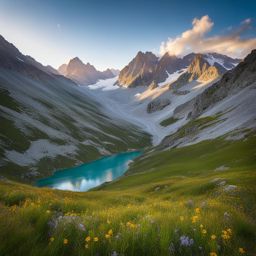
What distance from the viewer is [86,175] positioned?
11806 centimetres

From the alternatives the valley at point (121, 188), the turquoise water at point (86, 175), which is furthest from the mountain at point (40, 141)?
the turquoise water at point (86, 175)

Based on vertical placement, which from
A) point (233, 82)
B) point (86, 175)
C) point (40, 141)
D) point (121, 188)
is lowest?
point (121, 188)

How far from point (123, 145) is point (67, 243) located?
18377 centimetres

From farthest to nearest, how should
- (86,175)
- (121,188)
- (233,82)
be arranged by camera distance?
(233,82), (86,175), (121,188)

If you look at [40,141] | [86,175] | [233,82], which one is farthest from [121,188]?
[233,82]

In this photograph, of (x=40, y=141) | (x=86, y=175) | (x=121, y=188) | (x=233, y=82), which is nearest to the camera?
(x=121, y=188)

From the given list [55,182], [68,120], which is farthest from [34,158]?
[68,120]

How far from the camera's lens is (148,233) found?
223 inches

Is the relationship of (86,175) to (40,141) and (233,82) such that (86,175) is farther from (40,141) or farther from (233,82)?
(233,82)

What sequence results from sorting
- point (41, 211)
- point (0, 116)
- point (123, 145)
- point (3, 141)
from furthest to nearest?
point (123, 145)
point (0, 116)
point (3, 141)
point (41, 211)

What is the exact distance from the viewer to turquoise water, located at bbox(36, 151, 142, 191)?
336 ft

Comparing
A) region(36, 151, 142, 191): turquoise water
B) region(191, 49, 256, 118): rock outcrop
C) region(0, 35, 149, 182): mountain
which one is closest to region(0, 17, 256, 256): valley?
region(36, 151, 142, 191): turquoise water

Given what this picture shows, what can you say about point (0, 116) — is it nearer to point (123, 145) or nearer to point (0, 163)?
point (0, 163)

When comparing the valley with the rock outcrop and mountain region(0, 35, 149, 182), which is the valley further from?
the rock outcrop
